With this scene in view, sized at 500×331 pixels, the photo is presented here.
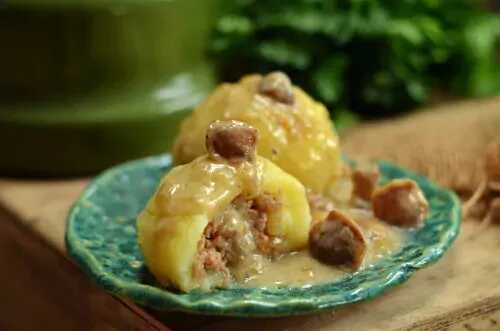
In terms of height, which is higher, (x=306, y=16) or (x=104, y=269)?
(x=306, y=16)

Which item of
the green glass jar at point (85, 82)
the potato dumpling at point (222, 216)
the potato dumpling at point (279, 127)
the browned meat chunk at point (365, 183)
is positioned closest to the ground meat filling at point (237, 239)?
the potato dumpling at point (222, 216)

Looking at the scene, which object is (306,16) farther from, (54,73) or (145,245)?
(145,245)

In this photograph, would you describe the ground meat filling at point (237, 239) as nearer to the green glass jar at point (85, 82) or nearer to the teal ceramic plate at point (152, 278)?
the teal ceramic plate at point (152, 278)

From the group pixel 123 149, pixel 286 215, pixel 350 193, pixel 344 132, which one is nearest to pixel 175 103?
pixel 123 149

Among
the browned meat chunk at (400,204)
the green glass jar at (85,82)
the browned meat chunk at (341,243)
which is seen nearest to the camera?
the browned meat chunk at (341,243)

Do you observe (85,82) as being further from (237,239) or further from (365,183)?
(237,239)

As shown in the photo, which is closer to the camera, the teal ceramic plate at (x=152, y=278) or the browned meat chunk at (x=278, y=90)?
the teal ceramic plate at (x=152, y=278)

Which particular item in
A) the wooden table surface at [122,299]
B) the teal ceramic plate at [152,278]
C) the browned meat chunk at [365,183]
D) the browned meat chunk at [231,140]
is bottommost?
the wooden table surface at [122,299]

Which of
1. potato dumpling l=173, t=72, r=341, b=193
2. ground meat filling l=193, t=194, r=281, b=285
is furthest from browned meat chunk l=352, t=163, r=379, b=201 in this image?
ground meat filling l=193, t=194, r=281, b=285
